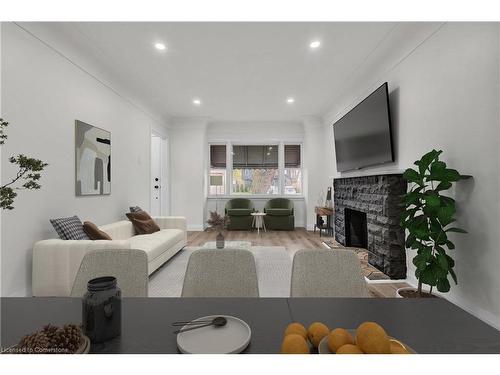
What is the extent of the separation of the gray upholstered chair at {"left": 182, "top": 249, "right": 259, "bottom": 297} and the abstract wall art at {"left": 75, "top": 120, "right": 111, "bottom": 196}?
8.46ft

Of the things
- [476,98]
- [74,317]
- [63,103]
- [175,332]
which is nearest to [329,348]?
[175,332]

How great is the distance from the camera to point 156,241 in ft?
11.3

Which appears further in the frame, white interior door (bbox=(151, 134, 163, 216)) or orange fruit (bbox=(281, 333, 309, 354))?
white interior door (bbox=(151, 134, 163, 216))

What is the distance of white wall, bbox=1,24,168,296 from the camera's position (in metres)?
2.31

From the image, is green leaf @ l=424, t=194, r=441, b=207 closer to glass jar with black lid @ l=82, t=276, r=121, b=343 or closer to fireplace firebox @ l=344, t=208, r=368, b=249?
glass jar with black lid @ l=82, t=276, r=121, b=343

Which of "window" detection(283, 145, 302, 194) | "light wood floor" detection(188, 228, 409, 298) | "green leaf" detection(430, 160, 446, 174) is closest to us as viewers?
"green leaf" detection(430, 160, 446, 174)

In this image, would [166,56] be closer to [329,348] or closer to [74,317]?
[74,317]

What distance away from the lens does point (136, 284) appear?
1.32 m

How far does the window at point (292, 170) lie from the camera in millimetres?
7320

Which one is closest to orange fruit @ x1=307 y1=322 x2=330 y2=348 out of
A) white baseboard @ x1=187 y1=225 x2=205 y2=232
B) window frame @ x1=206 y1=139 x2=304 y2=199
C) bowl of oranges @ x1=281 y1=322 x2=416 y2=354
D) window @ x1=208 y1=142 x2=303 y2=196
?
bowl of oranges @ x1=281 y1=322 x2=416 y2=354

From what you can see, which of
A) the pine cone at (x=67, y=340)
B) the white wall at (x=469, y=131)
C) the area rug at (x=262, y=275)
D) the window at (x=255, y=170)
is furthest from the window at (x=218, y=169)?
the pine cone at (x=67, y=340)

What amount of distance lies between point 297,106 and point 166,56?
10.1ft

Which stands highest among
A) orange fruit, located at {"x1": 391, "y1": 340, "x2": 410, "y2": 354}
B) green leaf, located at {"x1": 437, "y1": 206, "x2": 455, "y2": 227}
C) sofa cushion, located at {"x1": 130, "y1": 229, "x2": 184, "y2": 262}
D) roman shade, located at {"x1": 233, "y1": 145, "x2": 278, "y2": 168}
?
roman shade, located at {"x1": 233, "y1": 145, "x2": 278, "y2": 168}

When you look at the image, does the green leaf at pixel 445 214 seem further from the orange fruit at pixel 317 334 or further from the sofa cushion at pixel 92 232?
the sofa cushion at pixel 92 232
